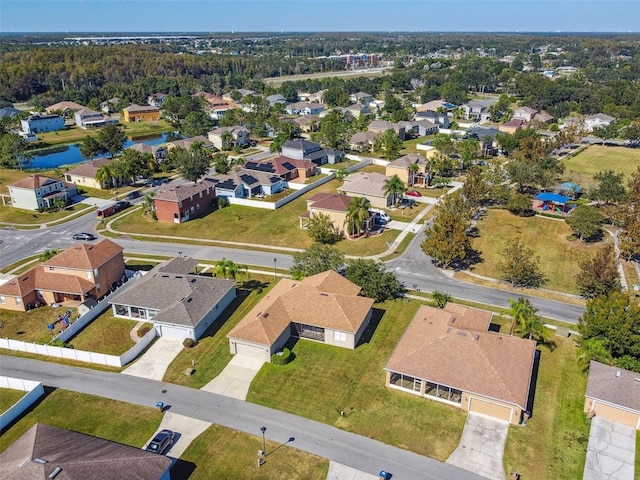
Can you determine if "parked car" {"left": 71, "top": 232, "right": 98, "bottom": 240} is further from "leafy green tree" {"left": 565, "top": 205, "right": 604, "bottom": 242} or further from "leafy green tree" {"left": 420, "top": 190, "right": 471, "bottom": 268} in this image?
"leafy green tree" {"left": 565, "top": 205, "right": 604, "bottom": 242}

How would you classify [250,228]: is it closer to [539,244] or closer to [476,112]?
[539,244]

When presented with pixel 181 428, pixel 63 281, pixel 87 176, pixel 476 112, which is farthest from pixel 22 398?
pixel 476 112

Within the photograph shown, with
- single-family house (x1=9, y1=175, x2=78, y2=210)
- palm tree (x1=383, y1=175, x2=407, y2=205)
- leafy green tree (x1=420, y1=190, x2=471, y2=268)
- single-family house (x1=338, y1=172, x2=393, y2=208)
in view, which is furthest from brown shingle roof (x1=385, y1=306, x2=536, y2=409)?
single-family house (x1=9, y1=175, x2=78, y2=210)

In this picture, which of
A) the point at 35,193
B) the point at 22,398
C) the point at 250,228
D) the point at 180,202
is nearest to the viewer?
the point at 22,398

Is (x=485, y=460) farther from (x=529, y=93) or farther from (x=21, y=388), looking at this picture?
(x=529, y=93)

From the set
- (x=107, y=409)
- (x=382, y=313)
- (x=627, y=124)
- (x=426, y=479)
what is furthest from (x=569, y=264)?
(x=627, y=124)

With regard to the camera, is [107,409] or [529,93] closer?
[107,409]
